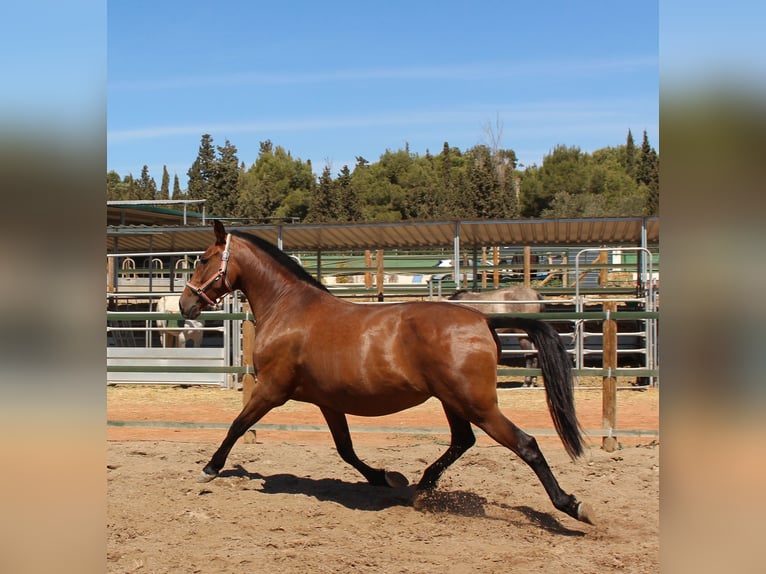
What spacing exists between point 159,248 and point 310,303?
51.4 feet

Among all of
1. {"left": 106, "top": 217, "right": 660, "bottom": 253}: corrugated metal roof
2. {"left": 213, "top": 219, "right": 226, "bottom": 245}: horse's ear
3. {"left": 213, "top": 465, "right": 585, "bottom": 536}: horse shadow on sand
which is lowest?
{"left": 213, "top": 465, "right": 585, "bottom": 536}: horse shadow on sand

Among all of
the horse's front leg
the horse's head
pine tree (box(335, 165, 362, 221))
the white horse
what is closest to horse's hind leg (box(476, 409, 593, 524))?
the horse's front leg

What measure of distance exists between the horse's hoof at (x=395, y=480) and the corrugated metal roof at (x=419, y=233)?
8.76m

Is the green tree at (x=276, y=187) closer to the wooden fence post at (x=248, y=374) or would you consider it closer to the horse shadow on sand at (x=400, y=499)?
the wooden fence post at (x=248, y=374)

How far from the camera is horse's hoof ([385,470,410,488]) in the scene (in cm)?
546

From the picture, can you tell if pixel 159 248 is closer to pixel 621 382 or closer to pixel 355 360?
pixel 621 382

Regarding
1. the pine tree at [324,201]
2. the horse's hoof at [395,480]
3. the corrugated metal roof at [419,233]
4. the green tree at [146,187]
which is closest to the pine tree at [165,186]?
the green tree at [146,187]

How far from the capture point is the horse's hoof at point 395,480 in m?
5.46

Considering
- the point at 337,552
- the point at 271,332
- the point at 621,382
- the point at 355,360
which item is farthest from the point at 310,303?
the point at 621,382

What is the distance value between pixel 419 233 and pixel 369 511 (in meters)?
11.7

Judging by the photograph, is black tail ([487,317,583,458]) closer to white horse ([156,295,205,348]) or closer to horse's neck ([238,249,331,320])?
horse's neck ([238,249,331,320])

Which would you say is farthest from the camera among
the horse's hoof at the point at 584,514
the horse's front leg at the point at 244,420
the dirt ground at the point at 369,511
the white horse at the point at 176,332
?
the white horse at the point at 176,332

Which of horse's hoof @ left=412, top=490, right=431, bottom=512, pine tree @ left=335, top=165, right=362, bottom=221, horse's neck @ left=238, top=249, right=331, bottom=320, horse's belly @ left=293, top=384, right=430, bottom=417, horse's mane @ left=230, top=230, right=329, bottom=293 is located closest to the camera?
horse's belly @ left=293, top=384, right=430, bottom=417
